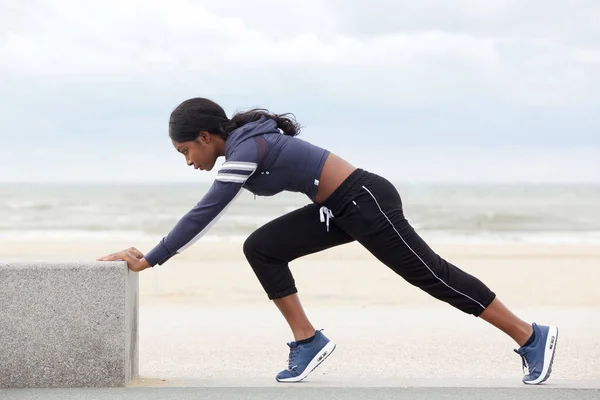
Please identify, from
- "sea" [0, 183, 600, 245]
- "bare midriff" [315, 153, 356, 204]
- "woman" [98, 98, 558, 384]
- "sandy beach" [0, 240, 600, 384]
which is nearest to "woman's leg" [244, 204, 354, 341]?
"woman" [98, 98, 558, 384]

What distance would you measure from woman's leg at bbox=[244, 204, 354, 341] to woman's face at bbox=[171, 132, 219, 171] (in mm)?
440

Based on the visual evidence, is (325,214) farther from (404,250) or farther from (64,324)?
(64,324)

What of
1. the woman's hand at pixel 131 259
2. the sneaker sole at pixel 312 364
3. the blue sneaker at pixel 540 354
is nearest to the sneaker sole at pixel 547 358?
the blue sneaker at pixel 540 354

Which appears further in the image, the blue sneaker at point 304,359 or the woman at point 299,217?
the blue sneaker at point 304,359

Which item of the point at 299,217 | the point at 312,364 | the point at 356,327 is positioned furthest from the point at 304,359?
the point at 356,327

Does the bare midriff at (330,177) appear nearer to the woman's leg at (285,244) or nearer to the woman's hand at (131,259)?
the woman's leg at (285,244)

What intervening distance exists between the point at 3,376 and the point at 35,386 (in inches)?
6.5

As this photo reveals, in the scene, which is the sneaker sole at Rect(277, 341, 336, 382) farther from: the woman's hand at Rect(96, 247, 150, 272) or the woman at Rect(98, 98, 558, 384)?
the woman's hand at Rect(96, 247, 150, 272)

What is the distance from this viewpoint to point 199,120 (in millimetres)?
4547

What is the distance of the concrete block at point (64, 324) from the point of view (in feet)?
14.7

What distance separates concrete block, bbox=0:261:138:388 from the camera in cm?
449

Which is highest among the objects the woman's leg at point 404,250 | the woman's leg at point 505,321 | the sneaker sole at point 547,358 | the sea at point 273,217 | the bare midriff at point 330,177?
the bare midriff at point 330,177

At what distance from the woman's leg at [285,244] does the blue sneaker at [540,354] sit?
1.05m

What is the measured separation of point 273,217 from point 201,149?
33793mm
